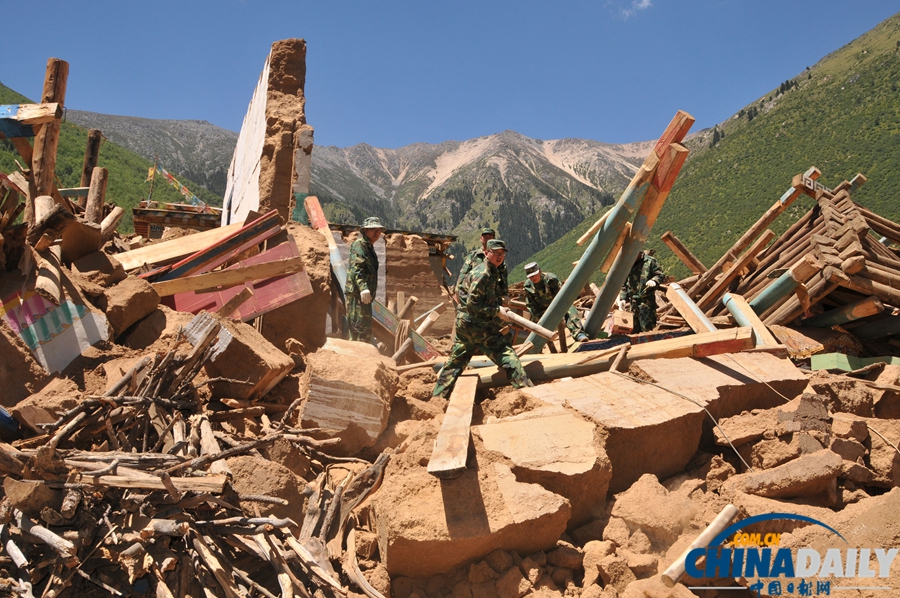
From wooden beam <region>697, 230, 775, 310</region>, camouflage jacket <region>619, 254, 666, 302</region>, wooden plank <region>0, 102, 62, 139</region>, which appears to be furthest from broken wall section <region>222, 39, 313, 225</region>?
wooden beam <region>697, 230, 775, 310</region>

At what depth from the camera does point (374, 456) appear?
4336 mm

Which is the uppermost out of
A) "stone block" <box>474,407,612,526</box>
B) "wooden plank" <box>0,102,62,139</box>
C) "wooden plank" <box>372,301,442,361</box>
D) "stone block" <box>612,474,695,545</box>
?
"wooden plank" <box>0,102,62,139</box>

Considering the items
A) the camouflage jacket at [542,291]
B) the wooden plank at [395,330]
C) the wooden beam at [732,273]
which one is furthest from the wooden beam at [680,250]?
the wooden plank at [395,330]

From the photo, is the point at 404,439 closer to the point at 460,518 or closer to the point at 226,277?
the point at 460,518

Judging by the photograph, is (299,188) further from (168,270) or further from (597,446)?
(597,446)

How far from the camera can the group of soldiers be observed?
5.16m

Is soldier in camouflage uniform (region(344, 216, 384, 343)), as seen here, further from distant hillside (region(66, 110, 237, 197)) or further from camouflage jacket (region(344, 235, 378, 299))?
distant hillside (region(66, 110, 237, 197))

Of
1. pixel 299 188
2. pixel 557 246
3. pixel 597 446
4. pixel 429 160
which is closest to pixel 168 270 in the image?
pixel 299 188

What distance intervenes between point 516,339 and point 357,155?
126228 mm

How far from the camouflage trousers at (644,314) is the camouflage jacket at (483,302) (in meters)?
4.03

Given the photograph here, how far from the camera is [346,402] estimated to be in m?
4.21

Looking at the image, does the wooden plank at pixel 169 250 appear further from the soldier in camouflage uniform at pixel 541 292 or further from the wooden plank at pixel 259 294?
the soldier in camouflage uniform at pixel 541 292

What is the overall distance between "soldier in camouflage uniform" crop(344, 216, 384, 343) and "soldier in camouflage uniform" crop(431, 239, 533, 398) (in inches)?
70.8

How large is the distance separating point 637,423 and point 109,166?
44.2 metres
